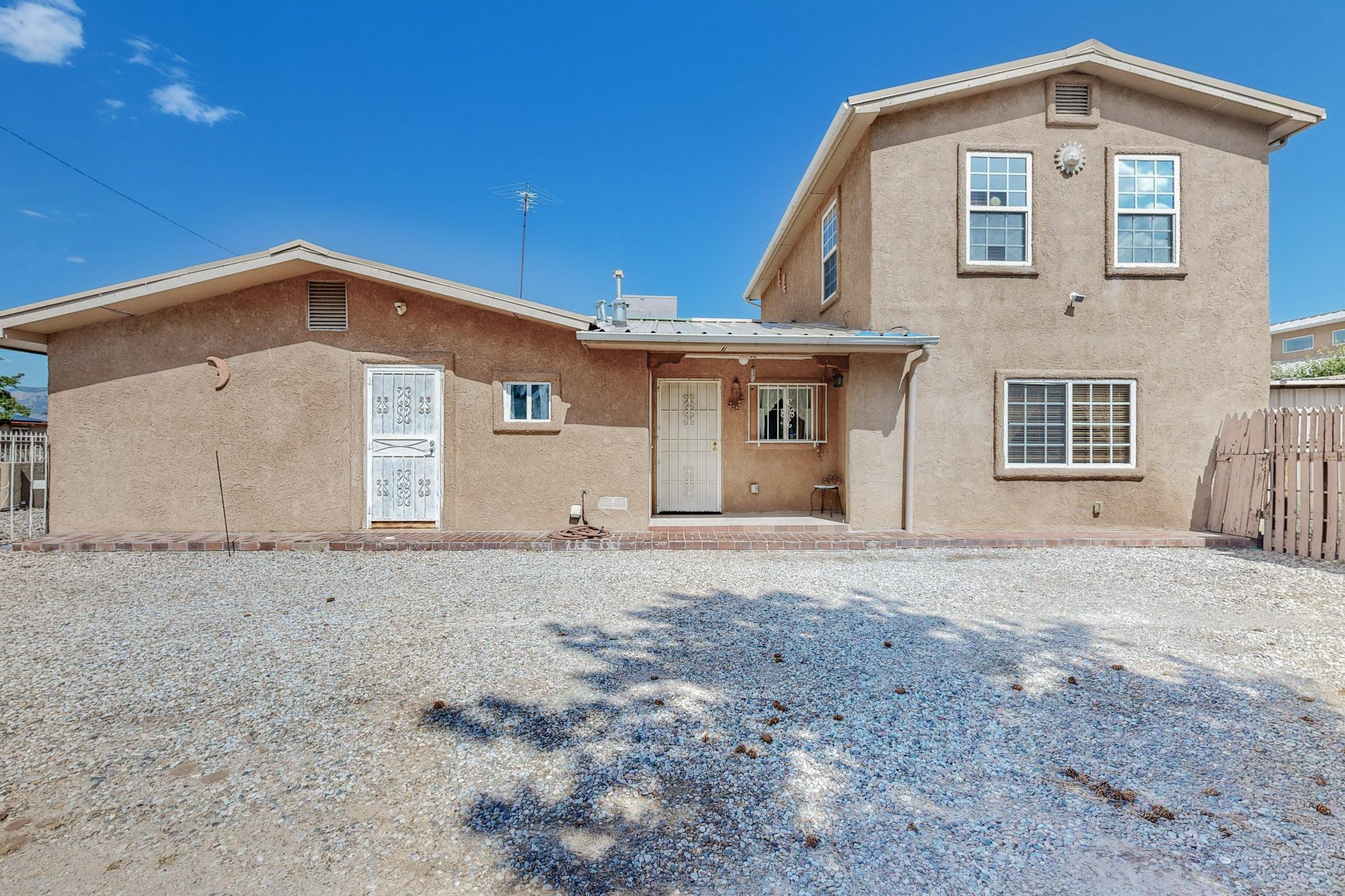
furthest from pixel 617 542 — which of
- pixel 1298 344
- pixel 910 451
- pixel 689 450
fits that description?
pixel 1298 344

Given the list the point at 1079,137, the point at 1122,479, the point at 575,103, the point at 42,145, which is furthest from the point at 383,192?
the point at 1122,479

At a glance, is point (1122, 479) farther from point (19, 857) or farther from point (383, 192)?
point (383, 192)

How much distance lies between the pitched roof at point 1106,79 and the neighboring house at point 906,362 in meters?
0.03

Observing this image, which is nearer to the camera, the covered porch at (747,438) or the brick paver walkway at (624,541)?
the brick paver walkway at (624,541)

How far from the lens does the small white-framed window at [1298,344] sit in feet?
73.6

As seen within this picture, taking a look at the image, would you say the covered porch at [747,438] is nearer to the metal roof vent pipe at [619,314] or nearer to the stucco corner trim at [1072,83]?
the metal roof vent pipe at [619,314]

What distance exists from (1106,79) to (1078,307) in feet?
11.0

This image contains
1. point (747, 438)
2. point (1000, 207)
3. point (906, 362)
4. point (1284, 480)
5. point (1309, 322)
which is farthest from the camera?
point (1309, 322)

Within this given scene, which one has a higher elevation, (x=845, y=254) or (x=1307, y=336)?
(x=1307, y=336)

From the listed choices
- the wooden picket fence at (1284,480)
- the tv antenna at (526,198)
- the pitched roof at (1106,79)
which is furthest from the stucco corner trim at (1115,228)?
the tv antenna at (526,198)

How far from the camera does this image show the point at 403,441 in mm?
8227

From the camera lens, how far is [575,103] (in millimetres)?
18797

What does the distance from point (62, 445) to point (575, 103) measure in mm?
16376

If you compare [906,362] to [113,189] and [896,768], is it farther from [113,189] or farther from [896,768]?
[113,189]
